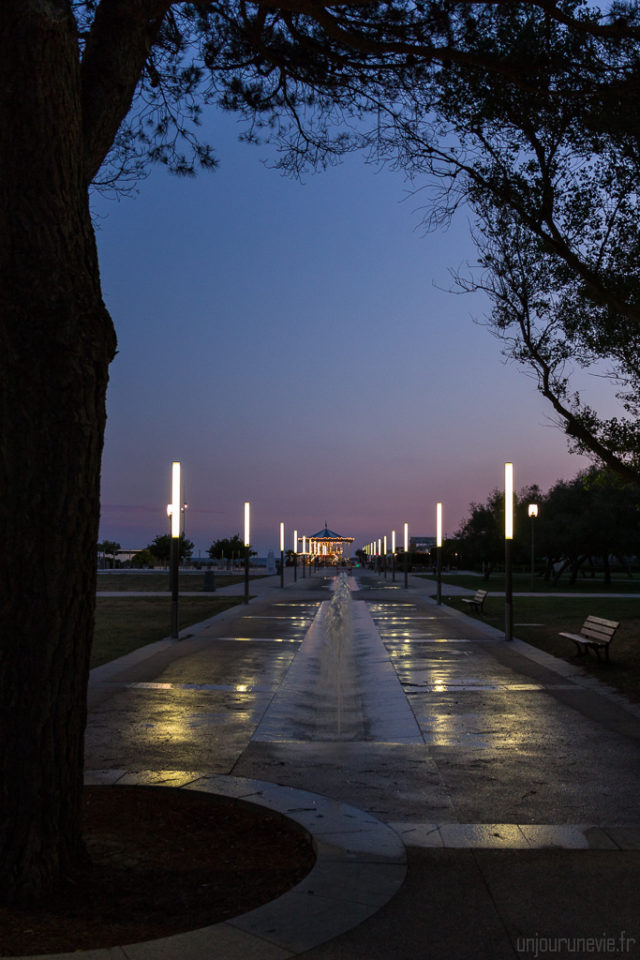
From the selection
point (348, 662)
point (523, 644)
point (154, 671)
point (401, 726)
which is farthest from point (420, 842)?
point (523, 644)

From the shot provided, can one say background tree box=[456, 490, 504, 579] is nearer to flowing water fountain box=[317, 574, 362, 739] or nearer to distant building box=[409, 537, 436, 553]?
flowing water fountain box=[317, 574, 362, 739]

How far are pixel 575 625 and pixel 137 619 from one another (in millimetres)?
10837

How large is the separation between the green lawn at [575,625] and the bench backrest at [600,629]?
396 mm

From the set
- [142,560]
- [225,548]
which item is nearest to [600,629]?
[142,560]

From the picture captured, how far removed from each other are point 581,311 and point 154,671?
963 cm

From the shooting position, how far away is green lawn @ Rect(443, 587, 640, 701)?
12570mm

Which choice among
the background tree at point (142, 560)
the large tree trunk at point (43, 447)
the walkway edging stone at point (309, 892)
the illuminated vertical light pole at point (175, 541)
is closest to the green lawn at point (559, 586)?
the illuminated vertical light pole at point (175, 541)

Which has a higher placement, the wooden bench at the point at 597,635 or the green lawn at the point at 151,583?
the wooden bench at the point at 597,635

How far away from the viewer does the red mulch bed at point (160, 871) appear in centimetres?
373

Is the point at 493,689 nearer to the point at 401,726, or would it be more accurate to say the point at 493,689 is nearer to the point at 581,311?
the point at 401,726

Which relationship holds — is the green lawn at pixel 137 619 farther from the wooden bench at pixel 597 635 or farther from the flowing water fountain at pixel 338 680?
the wooden bench at pixel 597 635

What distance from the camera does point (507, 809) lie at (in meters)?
5.80

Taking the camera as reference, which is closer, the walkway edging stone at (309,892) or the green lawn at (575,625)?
the walkway edging stone at (309,892)

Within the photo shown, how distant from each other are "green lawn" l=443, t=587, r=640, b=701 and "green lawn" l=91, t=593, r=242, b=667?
752cm
